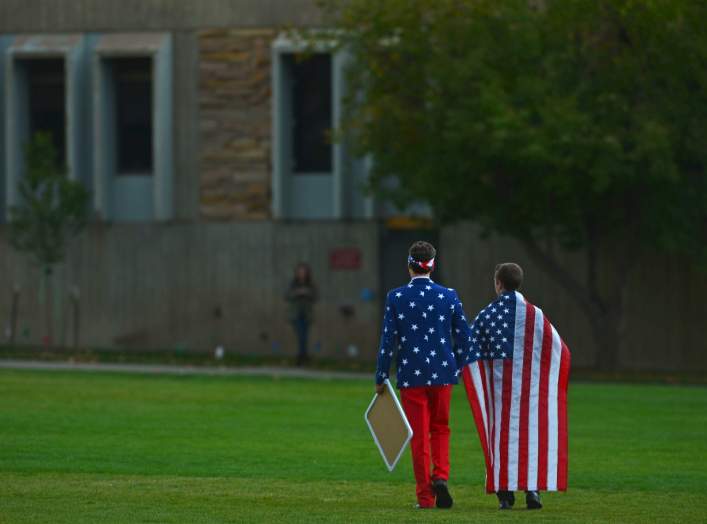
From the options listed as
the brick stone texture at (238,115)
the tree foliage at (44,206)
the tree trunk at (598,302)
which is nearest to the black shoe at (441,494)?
the tree trunk at (598,302)

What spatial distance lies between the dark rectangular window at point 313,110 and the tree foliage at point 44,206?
5.28 m

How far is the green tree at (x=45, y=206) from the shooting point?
36.3 meters

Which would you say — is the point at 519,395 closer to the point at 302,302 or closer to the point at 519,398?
the point at 519,398

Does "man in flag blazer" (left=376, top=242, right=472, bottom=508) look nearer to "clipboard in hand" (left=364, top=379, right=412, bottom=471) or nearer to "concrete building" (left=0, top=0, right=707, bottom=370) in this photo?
"clipboard in hand" (left=364, top=379, right=412, bottom=471)

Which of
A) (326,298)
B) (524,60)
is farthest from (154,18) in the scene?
(524,60)

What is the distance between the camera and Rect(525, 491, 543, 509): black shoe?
41.1 ft

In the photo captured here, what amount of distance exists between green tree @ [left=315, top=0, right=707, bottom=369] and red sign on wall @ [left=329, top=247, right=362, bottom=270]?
3891mm

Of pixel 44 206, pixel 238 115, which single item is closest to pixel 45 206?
pixel 44 206

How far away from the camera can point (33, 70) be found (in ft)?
131

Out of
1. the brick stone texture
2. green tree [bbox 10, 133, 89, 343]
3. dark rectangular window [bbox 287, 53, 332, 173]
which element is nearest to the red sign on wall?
the brick stone texture

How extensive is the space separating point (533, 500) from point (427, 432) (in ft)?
2.96

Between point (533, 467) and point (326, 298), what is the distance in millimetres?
26325

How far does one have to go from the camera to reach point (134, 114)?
131 ft

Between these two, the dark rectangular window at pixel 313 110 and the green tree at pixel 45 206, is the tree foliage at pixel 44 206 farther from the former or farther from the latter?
the dark rectangular window at pixel 313 110
